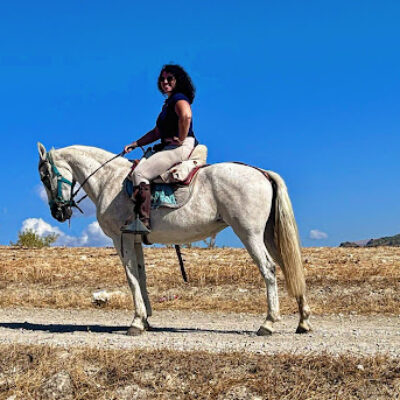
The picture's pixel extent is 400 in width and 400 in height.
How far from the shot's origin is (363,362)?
5734 millimetres

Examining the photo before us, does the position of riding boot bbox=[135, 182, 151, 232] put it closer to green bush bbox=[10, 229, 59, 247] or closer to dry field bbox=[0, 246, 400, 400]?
dry field bbox=[0, 246, 400, 400]

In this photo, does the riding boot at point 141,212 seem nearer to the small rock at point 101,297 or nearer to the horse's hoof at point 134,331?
the horse's hoof at point 134,331

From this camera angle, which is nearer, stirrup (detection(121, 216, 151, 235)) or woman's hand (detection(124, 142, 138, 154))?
stirrup (detection(121, 216, 151, 235))

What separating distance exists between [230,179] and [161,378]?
3224 millimetres

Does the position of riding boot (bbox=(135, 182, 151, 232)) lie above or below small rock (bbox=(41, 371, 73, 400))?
above

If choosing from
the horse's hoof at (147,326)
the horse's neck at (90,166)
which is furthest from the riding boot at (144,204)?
the horse's hoof at (147,326)

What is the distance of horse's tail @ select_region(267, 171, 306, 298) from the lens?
7871 millimetres

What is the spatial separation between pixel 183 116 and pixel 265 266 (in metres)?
2.54

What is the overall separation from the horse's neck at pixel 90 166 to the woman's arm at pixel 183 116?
139 centimetres

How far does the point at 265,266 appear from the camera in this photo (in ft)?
25.2

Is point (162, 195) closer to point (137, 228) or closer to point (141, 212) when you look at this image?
point (141, 212)

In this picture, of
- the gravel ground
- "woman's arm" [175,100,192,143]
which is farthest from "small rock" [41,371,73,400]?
"woman's arm" [175,100,192,143]

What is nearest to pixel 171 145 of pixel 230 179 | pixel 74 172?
pixel 230 179

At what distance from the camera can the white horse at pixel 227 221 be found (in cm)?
777
